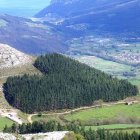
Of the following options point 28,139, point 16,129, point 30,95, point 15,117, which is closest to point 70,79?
point 30,95

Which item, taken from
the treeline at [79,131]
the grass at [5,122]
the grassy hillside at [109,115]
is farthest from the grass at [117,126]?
the grass at [5,122]

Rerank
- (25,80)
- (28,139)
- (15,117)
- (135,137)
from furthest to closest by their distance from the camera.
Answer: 1. (25,80)
2. (15,117)
3. (135,137)
4. (28,139)

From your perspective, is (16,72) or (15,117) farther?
(16,72)

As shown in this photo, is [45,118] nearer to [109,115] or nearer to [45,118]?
[45,118]

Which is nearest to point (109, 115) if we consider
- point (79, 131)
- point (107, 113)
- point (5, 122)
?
point (107, 113)

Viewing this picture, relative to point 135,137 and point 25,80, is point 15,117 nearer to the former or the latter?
point 25,80

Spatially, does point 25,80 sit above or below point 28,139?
above

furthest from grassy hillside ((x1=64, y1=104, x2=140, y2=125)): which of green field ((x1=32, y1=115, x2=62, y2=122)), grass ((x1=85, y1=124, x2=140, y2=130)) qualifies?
grass ((x1=85, y1=124, x2=140, y2=130))
